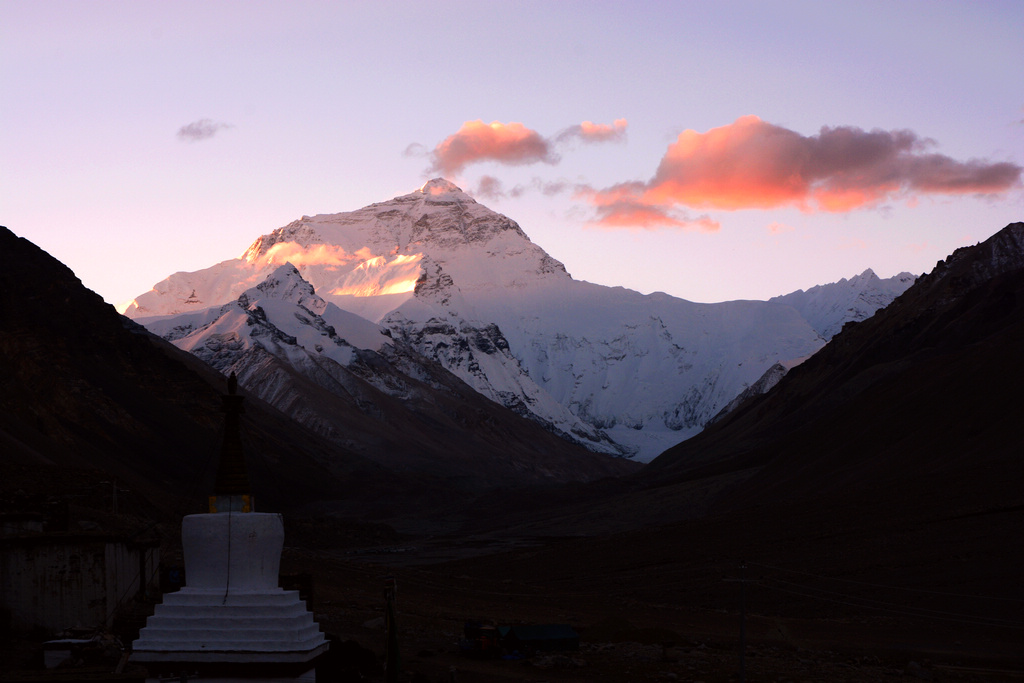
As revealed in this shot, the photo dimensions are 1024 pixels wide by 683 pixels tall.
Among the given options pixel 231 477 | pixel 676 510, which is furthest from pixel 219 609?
pixel 676 510

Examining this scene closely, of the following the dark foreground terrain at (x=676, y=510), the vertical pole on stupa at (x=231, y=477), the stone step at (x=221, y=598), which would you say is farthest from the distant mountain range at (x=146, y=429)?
the vertical pole on stupa at (x=231, y=477)

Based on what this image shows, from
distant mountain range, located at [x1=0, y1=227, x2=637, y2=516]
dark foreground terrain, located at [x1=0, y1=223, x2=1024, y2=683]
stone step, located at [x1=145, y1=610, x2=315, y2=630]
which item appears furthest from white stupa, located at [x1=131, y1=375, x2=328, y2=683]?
distant mountain range, located at [x1=0, y1=227, x2=637, y2=516]

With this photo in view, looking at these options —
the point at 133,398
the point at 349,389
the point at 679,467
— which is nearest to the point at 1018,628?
the point at 133,398

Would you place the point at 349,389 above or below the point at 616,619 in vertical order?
above

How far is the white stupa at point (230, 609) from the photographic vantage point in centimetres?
1133

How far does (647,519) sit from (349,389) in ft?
311

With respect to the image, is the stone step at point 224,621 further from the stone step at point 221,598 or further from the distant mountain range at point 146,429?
the distant mountain range at point 146,429

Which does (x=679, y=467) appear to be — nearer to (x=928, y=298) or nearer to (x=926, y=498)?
(x=928, y=298)

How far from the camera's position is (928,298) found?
130750 millimetres

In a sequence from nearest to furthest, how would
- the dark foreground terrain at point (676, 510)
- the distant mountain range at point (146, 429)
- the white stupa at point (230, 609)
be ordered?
the white stupa at point (230, 609), the dark foreground terrain at point (676, 510), the distant mountain range at point (146, 429)

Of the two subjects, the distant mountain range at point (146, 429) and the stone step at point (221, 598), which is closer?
the stone step at point (221, 598)

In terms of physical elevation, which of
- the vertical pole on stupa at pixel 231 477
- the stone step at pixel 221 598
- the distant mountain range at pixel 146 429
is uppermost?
the distant mountain range at pixel 146 429

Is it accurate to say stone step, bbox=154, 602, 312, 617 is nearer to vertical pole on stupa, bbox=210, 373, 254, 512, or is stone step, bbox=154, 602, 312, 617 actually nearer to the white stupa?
the white stupa

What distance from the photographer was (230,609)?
11422 millimetres
